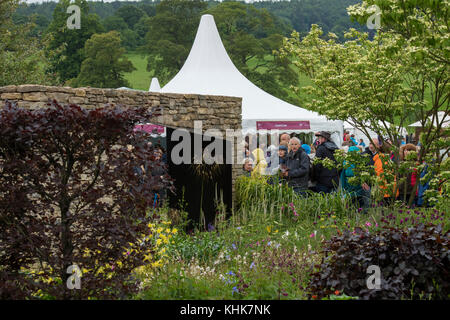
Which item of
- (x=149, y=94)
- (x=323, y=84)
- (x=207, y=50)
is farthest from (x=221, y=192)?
(x=207, y=50)

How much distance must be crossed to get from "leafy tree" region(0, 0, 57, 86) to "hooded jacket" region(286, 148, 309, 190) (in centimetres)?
1112

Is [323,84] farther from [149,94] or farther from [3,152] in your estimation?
[3,152]

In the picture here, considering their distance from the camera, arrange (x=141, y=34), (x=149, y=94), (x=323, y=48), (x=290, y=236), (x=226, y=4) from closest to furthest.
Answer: (x=290, y=236) < (x=149, y=94) < (x=323, y=48) < (x=226, y=4) < (x=141, y=34)

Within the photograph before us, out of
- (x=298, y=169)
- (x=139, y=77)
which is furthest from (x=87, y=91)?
(x=139, y=77)

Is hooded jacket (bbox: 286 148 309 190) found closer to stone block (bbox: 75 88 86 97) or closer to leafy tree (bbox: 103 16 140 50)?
stone block (bbox: 75 88 86 97)

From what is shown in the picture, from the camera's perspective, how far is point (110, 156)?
12.9 ft

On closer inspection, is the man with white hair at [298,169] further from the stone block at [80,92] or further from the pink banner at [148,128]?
the stone block at [80,92]

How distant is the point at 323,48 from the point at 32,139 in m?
7.09

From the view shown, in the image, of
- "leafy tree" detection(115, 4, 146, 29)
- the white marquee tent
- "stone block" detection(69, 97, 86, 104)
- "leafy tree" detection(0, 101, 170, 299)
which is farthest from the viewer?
"leafy tree" detection(115, 4, 146, 29)

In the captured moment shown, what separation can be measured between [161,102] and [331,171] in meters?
3.66

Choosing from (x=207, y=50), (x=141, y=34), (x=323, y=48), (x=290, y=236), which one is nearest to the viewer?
(x=290, y=236)

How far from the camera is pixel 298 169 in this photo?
9.27 metres

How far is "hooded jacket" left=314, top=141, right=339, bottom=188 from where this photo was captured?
31.1ft

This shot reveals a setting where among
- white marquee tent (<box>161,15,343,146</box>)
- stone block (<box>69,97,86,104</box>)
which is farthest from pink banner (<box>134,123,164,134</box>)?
white marquee tent (<box>161,15,343,146</box>)
